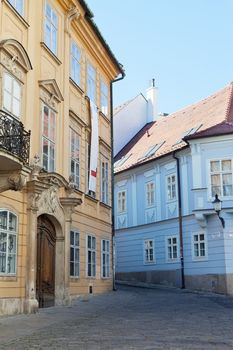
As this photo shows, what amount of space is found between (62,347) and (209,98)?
28603 millimetres

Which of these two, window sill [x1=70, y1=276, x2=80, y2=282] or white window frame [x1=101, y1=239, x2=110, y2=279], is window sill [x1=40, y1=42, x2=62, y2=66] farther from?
white window frame [x1=101, y1=239, x2=110, y2=279]

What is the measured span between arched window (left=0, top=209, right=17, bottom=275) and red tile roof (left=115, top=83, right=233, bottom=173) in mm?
14967

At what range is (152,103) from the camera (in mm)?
40656

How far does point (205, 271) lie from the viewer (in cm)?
2691

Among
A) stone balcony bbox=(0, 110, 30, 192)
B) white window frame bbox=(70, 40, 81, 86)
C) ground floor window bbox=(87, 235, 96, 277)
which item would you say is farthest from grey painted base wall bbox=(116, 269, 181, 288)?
stone balcony bbox=(0, 110, 30, 192)

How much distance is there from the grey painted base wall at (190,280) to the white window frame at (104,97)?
32.0 ft

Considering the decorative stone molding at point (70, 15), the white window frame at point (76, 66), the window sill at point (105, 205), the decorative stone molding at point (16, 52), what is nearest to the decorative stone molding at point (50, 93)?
the decorative stone molding at point (16, 52)

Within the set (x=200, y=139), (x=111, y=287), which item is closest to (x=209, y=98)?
(x=200, y=139)

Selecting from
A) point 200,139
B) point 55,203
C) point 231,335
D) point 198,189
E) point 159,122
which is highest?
point 159,122

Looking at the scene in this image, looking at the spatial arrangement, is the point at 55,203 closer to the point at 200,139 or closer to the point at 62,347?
the point at 62,347

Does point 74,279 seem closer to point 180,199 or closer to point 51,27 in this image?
point 51,27

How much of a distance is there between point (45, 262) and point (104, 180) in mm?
7326

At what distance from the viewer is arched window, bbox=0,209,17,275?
13.3 meters

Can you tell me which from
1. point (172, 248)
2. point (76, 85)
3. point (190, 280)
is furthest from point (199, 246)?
point (76, 85)
